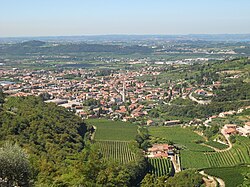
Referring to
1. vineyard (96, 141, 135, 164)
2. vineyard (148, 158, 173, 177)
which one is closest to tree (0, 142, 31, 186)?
vineyard (148, 158, 173, 177)

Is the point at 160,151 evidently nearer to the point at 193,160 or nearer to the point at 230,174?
the point at 193,160

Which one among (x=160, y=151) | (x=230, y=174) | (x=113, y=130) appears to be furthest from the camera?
(x=113, y=130)

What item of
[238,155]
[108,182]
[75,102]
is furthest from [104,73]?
[108,182]

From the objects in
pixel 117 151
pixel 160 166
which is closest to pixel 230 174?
pixel 160 166

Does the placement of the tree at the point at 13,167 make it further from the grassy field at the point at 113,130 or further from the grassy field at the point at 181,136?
the grassy field at the point at 113,130

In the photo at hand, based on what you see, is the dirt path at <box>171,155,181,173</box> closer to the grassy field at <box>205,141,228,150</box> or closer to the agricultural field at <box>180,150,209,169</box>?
the agricultural field at <box>180,150,209,169</box>

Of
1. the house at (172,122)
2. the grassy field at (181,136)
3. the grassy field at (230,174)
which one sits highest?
the grassy field at (230,174)

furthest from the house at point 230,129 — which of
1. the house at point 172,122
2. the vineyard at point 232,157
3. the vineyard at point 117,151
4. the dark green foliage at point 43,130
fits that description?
the dark green foliage at point 43,130
